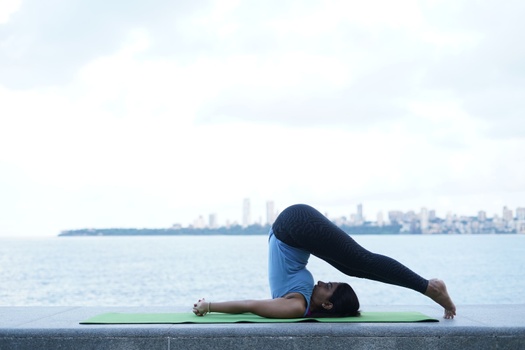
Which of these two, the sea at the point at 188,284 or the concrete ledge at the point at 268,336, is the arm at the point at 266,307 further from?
the sea at the point at 188,284

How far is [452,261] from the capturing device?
89125 mm

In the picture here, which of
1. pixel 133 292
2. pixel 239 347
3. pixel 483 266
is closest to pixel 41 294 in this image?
pixel 133 292

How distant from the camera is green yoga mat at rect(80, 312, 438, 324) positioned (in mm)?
5027

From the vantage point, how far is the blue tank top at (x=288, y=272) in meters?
5.38

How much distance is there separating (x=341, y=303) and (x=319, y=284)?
22cm

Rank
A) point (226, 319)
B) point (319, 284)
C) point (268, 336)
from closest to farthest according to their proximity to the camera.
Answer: point (268, 336) → point (226, 319) → point (319, 284)

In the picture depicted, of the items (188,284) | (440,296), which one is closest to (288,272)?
(440,296)

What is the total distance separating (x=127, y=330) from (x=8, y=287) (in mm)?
61470

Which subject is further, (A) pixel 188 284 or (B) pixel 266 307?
(A) pixel 188 284

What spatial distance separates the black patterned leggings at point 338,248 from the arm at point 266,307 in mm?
407

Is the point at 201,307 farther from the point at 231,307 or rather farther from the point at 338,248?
the point at 338,248

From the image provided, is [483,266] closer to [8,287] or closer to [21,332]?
[8,287]

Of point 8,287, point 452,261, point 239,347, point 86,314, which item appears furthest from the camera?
point 452,261

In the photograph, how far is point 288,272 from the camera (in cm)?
547
